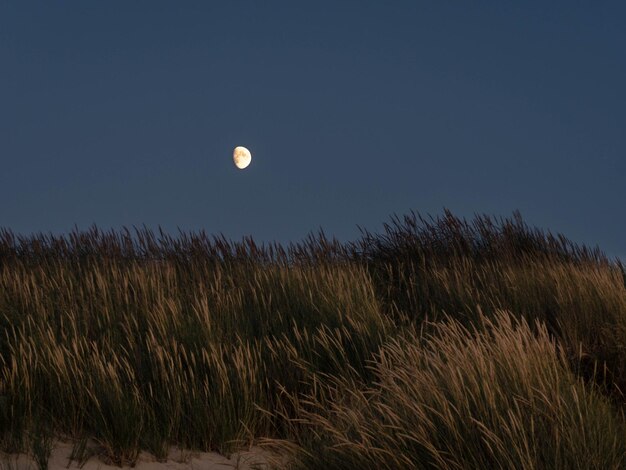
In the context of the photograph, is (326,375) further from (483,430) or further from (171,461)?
(483,430)

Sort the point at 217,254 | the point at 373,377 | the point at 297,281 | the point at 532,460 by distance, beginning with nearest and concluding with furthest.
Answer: the point at 532,460, the point at 373,377, the point at 297,281, the point at 217,254

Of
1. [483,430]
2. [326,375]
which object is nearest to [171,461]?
[326,375]

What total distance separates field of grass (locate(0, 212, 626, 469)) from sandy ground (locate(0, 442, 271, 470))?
0.07 metres

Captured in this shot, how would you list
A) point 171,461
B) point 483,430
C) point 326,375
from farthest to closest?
1. point 326,375
2. point 171,461
3. point 483,430

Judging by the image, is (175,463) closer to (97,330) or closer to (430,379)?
(430,379)

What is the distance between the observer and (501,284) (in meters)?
8.33

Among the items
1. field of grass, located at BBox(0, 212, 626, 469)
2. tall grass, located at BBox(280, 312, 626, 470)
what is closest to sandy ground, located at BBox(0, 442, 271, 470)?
field of grass, located at BBox(0, 212, 626, 469)

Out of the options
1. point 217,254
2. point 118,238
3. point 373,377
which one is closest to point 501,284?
point 373,377

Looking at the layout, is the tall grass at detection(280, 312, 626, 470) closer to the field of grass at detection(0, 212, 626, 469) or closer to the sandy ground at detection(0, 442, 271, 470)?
the field of grass at detection(0, 212, 626, 469)

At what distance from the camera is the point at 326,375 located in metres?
5.17

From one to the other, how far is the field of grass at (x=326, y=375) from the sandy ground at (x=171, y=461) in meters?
0.07

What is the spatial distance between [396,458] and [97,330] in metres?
3.64

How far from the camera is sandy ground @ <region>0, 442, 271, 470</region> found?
4156 mm

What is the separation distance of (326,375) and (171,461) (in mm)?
1307
